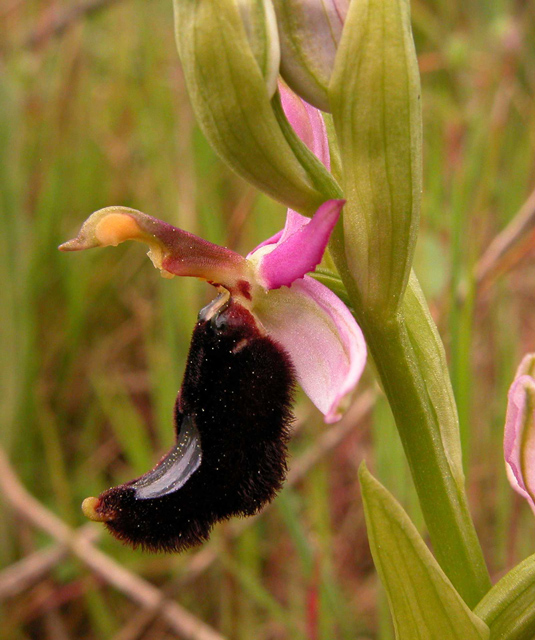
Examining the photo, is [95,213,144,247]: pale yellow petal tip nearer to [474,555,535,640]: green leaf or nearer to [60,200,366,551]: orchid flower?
[60,200,366,551]: orchid flower

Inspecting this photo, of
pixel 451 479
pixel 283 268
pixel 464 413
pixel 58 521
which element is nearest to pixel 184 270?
pixel 283 268

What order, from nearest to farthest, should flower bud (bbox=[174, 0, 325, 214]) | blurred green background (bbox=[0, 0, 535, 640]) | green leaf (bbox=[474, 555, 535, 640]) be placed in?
flower bud (bbox=[174, 0, 325, 214]) < green leaf (bbox=[474, 555, 535, 640]) < blurred green background (bbox=[0, 0, 535, 640])

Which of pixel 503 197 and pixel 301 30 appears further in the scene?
pixel 503 197

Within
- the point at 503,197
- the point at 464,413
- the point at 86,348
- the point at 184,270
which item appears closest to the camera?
the point at 184,270

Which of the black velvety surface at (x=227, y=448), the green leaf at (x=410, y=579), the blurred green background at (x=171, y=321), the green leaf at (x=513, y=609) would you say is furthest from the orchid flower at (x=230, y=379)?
the blurred green background at (x=171, y=321)

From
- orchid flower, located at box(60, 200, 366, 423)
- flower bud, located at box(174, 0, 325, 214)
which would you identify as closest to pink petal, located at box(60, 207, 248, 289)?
orchid flower, located at box(60, 200, 366, 423)

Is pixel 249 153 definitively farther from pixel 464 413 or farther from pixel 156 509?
pixel 464 413
